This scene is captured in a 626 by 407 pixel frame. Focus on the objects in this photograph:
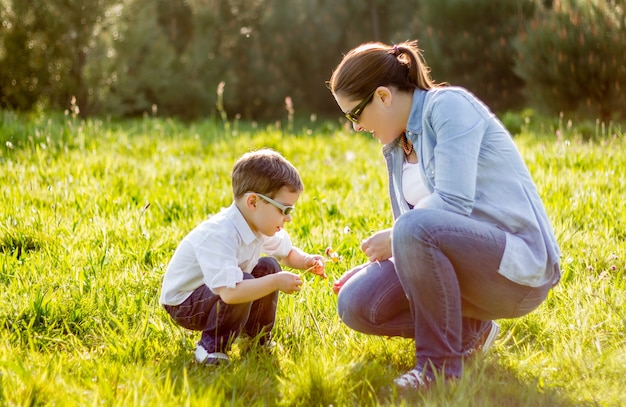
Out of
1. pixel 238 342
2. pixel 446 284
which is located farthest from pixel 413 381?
pixel 238 342

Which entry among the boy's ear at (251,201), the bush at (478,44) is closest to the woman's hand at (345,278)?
the boy's ear at (251,201)

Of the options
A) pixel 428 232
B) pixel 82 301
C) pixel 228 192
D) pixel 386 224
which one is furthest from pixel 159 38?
pixel 428 232

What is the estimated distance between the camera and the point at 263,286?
9.18 feet

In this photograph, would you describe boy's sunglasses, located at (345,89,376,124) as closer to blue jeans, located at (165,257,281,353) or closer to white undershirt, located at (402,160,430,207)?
white undershirt, located at (402,160,430,207)

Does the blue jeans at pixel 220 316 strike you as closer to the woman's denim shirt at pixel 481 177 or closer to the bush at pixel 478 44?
the woman's denim shirt at pixel 481 177

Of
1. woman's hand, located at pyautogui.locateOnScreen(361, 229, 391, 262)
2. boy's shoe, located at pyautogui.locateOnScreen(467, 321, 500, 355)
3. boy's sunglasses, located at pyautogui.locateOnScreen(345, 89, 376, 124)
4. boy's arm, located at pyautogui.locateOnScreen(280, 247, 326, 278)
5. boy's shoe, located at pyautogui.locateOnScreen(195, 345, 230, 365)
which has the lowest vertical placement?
boy's shoe, located at pyautogui.locateOnScreen(467, 321, 500, 355)

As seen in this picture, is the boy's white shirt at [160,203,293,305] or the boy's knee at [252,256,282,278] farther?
the boy's knee at [252,256,282,278]

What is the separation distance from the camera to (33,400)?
2443 millimetres

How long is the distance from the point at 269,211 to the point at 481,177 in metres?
0.84

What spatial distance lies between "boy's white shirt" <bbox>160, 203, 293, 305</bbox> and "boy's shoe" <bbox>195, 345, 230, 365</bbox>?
24 centimetres

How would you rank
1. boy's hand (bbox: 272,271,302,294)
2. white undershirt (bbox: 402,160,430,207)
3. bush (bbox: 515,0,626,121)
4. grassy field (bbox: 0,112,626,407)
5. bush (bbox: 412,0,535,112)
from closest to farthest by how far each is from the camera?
grassy field (bbox: 0,112,626,407)
boy's hand (bbox: 272,271,302,294)
white undershirt (bbox: 402,160,430,207)
bush (bbox: 515,0,626,121)
bush (bbox: 412,0,535,112)

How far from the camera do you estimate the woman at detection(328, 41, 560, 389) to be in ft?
8.63

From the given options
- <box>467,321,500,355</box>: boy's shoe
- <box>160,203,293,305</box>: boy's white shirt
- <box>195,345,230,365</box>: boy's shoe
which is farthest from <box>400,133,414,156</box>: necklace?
<box>195,345,230,365</box>: boy's shoe

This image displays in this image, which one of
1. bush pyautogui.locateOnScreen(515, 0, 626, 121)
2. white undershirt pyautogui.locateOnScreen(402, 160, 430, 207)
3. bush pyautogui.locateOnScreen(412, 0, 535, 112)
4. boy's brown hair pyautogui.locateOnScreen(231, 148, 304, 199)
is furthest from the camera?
bush pyautogui.locateOnScreen(412, 0, 535, 112)
